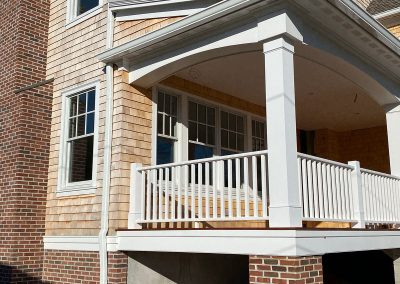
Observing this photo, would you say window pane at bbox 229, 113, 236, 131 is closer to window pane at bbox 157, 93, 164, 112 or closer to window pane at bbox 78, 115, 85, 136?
window pane at bbox 157, 93, 164, 112

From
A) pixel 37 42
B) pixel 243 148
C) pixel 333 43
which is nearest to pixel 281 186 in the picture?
pixel 333 43

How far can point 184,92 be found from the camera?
941 centimetres

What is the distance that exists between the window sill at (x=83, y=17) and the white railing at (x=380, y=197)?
576 cm

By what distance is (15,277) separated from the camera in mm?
8891

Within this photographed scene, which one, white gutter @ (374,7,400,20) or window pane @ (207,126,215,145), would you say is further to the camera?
white gutter @ (374,7,400,20)

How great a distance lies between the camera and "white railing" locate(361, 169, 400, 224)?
7.55m

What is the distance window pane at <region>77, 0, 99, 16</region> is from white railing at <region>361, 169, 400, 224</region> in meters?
6.17

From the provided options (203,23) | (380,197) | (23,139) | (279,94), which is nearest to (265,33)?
(279,94)

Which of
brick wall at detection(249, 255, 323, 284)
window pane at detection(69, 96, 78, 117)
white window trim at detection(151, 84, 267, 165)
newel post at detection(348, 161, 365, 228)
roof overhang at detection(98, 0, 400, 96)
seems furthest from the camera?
window pane at detection(69, 96, 78, 117)

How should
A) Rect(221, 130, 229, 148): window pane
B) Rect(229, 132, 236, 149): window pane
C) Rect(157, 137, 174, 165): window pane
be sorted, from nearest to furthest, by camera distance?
Rect(157, 137, 174, 165): window pane
Rect(221, 130, 229, 148): window pane
Rect(229, 132, 236, 149): window pane

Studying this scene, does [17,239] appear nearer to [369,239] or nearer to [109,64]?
[109,64]

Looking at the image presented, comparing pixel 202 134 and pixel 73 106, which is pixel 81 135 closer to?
pixel 73 106

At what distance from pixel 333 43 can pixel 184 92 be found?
3234 mm

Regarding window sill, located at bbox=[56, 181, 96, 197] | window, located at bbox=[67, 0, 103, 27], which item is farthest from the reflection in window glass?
window, located at bbox=[67, 0, 103, 27]
